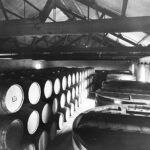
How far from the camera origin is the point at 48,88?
433 centimetres

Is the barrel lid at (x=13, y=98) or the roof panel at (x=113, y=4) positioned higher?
the roof panel at (x=113, y=4)

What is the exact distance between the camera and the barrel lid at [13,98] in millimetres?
2596

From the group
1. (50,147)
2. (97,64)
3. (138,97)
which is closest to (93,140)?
(138,97)

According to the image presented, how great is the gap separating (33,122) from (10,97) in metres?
0.90

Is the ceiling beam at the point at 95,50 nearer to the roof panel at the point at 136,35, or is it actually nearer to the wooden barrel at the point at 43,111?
the roof panel at the point at 136,35

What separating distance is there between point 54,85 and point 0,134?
7.84ft

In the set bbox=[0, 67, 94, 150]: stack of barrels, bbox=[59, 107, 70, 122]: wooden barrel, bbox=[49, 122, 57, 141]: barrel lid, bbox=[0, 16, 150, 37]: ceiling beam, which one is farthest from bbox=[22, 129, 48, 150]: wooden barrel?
bbox=[0, 16, 150, 37]: ceiling beam

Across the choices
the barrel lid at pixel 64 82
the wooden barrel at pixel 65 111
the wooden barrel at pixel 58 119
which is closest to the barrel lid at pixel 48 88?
the wooden barrel at pixel 58 119

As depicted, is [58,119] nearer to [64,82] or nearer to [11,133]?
[64,82]

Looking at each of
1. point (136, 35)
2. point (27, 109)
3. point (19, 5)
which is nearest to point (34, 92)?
point (27, 109)

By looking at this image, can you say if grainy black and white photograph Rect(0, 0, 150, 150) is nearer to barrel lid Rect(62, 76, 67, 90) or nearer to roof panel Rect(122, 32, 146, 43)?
barrel lid Rect(62, 76, 67, 90)

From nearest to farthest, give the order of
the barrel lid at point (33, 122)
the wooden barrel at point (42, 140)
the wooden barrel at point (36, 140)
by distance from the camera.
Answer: the wooden barrel at point (36, 140), the barrel lid at point (33, 122), the wooden barrel at point (42, 140)

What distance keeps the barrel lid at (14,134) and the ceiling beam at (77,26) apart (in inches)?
76.3

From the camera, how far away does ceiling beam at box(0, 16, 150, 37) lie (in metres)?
3.31
